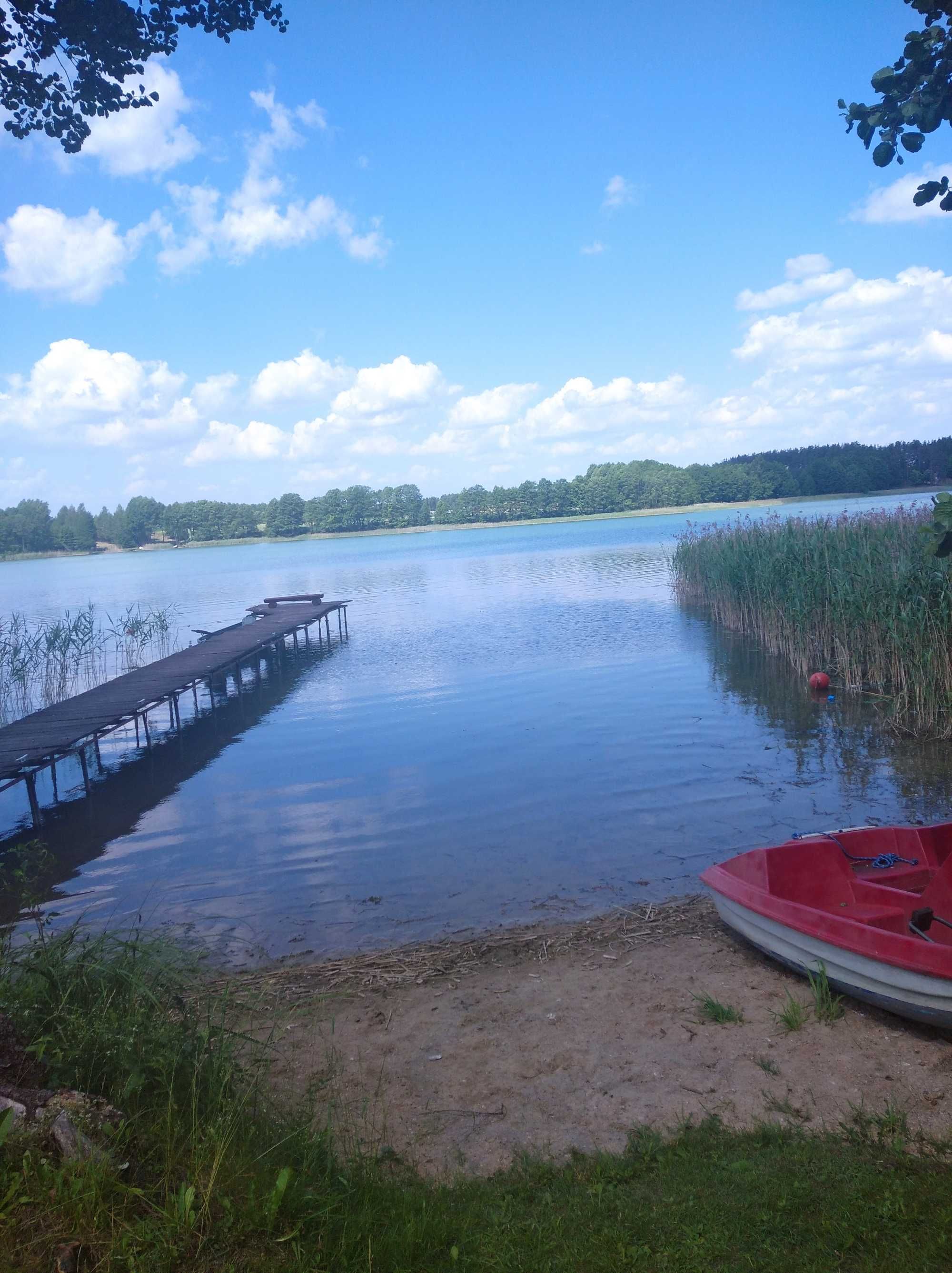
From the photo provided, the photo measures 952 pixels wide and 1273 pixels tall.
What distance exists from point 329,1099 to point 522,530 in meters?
89.1

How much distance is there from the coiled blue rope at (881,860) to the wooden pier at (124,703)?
8289mm

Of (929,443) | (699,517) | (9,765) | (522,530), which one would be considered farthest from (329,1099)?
(522,530)

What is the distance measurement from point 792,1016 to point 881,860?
133 centimetres

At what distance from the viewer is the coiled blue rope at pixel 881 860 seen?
17.0 feet

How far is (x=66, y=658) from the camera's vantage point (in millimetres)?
19562

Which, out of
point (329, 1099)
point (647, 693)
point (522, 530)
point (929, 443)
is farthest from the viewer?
point (522, 530)

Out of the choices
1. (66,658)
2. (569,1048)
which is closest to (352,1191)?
(569,1048)

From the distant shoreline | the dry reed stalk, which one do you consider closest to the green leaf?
the dry reed stalk

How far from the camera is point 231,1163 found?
2615mm

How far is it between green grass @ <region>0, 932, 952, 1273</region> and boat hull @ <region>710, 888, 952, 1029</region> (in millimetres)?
721

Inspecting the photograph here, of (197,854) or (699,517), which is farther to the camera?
(699,517)

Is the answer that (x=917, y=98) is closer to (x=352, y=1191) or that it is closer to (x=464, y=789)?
(x=352, y=1191)

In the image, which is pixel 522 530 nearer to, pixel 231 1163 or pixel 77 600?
pixel 77 600

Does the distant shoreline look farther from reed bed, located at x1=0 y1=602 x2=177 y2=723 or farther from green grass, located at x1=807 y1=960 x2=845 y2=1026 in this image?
green grass, located at x1=807 y1=960 x2=845 y2=1026
